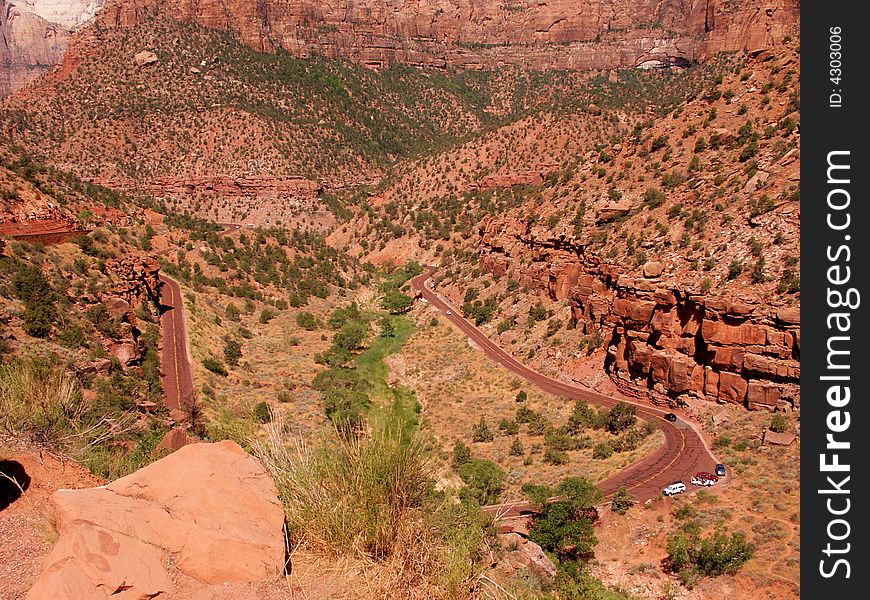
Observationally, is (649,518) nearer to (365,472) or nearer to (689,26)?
(365,472)

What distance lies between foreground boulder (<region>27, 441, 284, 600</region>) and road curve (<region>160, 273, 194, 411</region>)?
64.2 ft

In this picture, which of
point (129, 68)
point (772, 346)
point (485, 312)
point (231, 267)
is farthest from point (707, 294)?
point (129, 68)

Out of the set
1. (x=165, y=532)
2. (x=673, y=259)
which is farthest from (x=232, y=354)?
(x=165, y=532)

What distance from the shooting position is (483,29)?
167000 millimetres

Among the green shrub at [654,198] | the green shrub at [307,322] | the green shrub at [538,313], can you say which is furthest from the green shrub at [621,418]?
the green shrub at [307,322]

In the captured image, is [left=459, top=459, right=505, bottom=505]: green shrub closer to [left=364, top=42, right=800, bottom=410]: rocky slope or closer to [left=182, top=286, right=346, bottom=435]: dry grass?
[left=182, top=286, right=346, bottom=435]: dry grass

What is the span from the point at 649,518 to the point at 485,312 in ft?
95.0

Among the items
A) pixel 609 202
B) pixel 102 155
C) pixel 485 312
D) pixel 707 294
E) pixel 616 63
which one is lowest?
pixel 485 312

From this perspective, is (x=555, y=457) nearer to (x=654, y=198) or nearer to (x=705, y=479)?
(x=705, y=479)

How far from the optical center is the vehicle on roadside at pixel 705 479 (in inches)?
814

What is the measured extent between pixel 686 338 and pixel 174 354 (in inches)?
1183

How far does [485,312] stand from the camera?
155 feet

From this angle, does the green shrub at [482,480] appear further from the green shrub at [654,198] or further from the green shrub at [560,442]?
the green shrub at [654,198]
